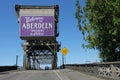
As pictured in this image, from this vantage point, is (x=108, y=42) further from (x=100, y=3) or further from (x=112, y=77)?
(x=112, y=77)

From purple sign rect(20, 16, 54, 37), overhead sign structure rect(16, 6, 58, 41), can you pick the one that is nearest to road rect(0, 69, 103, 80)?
purple sign rect(20, 16, 54, 37)

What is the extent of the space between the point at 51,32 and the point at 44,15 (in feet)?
14.7

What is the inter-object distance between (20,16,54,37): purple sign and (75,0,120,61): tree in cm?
4413

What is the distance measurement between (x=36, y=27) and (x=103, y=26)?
51093 mm

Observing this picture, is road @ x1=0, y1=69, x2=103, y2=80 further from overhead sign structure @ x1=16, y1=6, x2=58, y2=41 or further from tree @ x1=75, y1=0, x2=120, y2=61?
overhead sign structure @ x1=16, y1=6, x2=58, y2=41

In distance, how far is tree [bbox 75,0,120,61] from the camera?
33000 millimetres

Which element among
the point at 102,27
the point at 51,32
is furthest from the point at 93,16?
the point at 51,32

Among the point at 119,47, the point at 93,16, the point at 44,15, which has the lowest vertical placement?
the point at 119,47

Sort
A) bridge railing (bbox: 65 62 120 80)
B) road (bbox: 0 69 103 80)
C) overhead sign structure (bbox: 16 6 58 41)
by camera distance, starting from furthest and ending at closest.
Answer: overhead sign structure (bbox: 16 6 58 41) < road (bbox: 0 69 103 80) < bridge railing (bbox: 65 62 120 80)

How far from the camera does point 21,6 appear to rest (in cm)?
9044

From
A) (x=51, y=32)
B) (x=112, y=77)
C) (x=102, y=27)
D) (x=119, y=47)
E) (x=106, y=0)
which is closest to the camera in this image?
(x=112, y=77)

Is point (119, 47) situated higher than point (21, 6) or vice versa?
point (21, 6)

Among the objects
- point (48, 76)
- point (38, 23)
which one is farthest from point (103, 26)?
point (38, 23)

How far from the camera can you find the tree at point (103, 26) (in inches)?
1299
